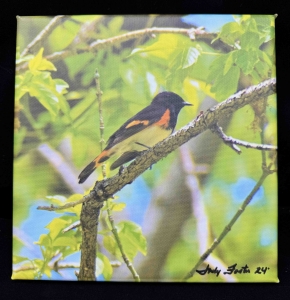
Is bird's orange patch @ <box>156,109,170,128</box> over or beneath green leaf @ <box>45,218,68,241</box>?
over

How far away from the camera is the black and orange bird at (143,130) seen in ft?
1.84

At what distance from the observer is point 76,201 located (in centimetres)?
56

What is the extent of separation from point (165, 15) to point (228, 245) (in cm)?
39

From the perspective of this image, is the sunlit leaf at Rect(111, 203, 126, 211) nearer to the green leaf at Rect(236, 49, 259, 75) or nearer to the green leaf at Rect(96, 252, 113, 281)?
the green leaf at Rect(96, 252, 113, 281)

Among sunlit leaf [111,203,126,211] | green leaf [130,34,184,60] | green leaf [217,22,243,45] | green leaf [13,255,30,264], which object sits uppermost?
green leaf [217,22,243,45]

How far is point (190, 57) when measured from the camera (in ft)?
1.85

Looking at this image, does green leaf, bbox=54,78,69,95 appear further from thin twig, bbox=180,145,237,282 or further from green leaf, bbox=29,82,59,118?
thin twig, bbox=180,145,237,282

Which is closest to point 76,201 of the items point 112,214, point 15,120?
point 112,214

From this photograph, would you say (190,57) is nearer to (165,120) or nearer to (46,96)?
(165,120)

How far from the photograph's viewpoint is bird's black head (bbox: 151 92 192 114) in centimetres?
56

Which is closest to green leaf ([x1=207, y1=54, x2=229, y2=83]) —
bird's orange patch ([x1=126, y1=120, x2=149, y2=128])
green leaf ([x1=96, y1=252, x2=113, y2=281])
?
bird's orange patch ([x1=126, y1=120, x2=149, y2=128])

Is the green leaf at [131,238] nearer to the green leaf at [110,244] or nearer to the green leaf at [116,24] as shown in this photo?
the green leaf at [110,244]
